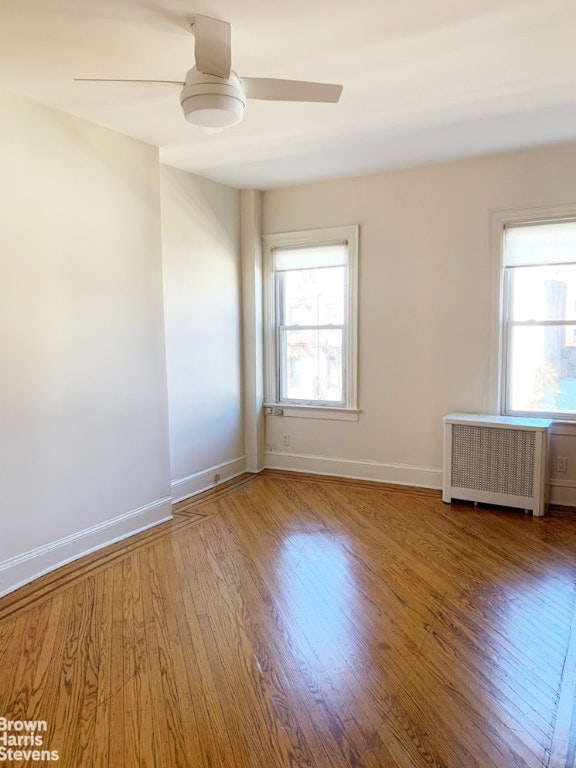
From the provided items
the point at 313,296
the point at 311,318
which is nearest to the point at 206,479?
the point at 311,318

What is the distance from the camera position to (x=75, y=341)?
3.22 metres

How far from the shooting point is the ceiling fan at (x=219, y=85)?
6.94 feet

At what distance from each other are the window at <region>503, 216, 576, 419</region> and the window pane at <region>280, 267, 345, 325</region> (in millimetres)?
1461

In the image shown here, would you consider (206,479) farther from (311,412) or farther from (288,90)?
(288,90)

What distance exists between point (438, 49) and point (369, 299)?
7.91 feet

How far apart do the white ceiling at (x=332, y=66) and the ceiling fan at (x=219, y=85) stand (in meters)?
0.09

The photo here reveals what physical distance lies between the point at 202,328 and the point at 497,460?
2.66 m

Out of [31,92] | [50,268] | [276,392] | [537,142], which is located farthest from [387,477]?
[31,92]

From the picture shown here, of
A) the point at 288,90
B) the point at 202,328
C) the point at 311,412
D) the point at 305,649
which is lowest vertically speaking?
the point at 305,649

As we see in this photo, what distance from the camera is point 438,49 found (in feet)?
7.99

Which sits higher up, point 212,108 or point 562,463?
point 212,108

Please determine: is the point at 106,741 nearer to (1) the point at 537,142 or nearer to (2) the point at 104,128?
(2) the point at 104,128

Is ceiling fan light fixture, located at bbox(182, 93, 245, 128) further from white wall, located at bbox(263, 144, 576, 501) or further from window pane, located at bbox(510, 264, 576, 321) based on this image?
window pane, located at bbox(510, 264, 576, 321)

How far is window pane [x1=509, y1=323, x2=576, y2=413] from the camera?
4.02 meters
